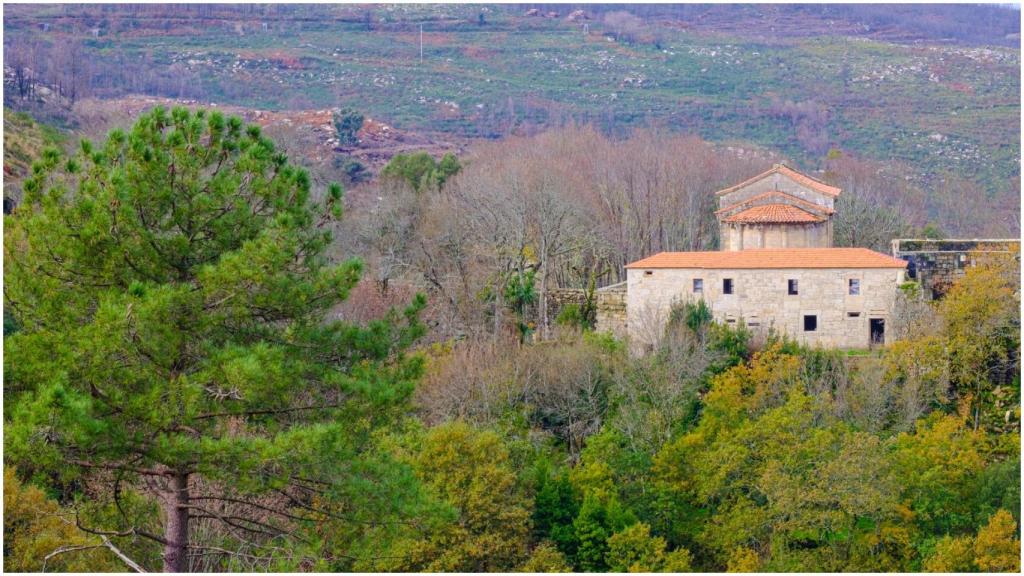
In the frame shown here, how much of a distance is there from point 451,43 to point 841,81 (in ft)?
97.1

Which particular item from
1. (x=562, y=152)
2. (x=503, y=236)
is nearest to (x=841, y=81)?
(x=562, y=152)

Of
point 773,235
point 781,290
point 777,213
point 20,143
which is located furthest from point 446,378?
point 20,143

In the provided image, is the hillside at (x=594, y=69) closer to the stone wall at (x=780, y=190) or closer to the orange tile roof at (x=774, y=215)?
the stone wall at (x=780, y=190)

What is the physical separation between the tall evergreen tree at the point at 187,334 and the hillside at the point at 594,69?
66971 mm

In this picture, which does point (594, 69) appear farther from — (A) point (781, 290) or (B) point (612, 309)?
(A) point (781, 290)

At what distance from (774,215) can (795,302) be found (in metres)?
5.19

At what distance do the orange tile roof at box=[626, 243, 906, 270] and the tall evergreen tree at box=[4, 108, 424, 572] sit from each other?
18.9 m

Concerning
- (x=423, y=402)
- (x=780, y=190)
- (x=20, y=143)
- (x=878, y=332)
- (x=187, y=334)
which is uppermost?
(x=187, y=334)

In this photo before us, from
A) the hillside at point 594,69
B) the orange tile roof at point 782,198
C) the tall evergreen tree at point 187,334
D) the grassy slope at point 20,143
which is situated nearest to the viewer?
the tall evergreen tree at point 187,334

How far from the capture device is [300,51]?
120 m

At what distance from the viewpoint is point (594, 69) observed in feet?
395

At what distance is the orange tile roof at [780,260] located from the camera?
38.6 metres

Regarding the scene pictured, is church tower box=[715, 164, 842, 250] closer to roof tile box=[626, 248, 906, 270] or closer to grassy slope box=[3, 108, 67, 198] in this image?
roof tile box=[626, 248, 906, 270]

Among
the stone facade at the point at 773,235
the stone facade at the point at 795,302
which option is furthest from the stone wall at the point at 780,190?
the stone facade at the point at 795,302
